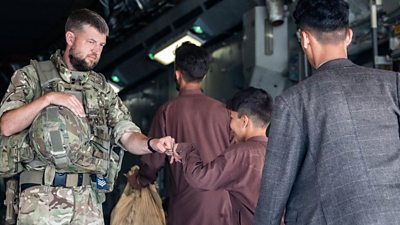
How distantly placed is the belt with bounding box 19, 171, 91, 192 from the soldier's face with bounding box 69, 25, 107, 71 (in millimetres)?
495

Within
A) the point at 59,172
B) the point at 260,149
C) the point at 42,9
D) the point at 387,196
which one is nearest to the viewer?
the point at 387,196

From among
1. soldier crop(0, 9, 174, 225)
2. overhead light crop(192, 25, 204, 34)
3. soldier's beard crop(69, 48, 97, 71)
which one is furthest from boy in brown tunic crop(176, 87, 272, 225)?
overhead light crop(192, 25, 204, 34)

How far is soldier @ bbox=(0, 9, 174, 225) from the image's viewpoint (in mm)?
2727

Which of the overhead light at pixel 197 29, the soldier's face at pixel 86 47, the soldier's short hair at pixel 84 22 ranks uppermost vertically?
the overhead light at pixel 197 29

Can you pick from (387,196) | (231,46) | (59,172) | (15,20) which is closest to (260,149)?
(59,172)

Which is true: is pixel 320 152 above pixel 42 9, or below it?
below

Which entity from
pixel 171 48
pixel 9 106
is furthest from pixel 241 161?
pixel 171 48

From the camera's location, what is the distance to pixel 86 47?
2.92 metres

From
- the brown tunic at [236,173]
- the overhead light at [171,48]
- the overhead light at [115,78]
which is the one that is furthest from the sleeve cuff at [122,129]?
the overhead light at [115,78]

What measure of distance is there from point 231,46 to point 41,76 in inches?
166

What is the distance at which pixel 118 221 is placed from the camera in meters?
3.81

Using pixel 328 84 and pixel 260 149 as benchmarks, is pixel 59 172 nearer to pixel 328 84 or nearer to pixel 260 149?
pixel 260 149

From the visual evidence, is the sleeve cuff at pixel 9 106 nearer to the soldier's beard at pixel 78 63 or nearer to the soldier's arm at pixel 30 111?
the soldier's arm at pixel 30 111

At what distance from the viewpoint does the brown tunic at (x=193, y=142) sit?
358cm
